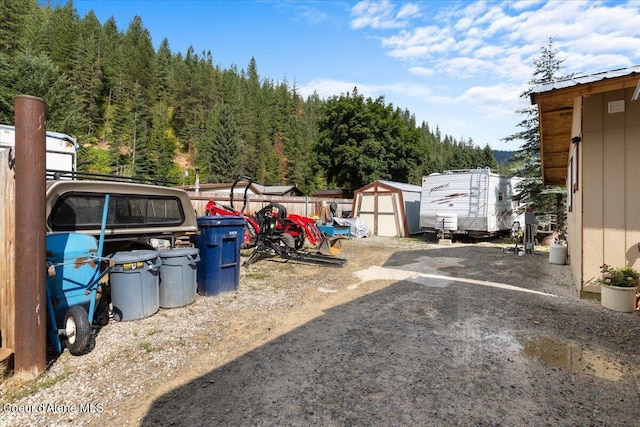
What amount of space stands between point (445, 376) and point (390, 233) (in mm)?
13023

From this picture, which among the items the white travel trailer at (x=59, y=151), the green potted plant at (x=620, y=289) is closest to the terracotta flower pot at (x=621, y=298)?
the green potted plant at (x=620, y=289)

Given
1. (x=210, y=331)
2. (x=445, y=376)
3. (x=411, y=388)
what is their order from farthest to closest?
(x=210, y=331)
(x=445, y=376)
(x=411, y=388)

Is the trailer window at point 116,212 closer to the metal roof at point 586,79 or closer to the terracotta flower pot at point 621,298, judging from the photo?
the metal roof at point 586,79

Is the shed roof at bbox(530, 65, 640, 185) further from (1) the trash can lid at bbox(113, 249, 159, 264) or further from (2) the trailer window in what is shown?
(1) the trash can lid at bbox(113, 249, 159, 264)

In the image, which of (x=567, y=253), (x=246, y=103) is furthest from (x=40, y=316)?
(x=246, y=103)

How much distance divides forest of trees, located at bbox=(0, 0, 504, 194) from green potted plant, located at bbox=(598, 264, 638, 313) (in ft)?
77.0

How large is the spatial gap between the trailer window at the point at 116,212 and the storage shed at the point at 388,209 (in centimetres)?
1204

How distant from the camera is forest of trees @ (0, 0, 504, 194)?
85.3ft

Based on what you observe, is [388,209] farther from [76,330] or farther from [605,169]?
[76,330]

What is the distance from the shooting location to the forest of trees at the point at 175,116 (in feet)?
85.3

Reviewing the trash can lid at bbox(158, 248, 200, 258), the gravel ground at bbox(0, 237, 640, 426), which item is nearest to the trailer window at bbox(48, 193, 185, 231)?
the trash can lid at bbox(158, 248, 200, 258)

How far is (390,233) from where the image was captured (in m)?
15.5

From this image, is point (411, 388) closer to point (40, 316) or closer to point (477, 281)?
point (40, 316)

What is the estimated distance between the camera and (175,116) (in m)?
49.0
